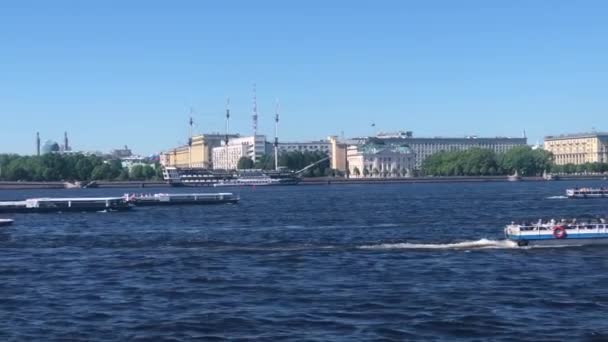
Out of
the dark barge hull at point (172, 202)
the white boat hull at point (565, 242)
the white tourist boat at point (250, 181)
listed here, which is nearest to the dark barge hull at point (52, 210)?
the dark barge hull at point (172, 202)

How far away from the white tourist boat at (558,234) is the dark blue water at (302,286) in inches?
27.2

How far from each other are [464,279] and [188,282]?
8.63m

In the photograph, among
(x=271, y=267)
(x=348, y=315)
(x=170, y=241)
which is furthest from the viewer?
(x=170, y=241)

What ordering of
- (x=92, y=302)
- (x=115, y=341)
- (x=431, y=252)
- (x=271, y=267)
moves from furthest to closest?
(x=431, y=252), (x=271, y=267), (x=92, y=302), (x=115, y=341)

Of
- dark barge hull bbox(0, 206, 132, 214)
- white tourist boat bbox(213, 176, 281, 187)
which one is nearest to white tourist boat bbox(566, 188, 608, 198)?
dark barge hull bbox(0, 206, 132, 214)

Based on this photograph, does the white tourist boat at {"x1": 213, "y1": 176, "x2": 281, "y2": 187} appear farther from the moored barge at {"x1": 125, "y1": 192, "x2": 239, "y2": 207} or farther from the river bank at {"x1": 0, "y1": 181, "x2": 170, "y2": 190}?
the moored barge at {"x1": 125, "y1": 192, "x2": 239, "y2": 207}

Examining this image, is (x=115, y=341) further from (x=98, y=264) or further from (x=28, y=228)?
(x=28, y=228)

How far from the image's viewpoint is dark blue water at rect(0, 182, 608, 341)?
25.2 meters

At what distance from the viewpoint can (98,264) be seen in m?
39.9

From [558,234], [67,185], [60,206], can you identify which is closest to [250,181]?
[67,185]

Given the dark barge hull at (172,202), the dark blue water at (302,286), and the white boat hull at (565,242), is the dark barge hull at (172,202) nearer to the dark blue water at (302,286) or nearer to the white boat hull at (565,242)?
the dark blue water at (302,286)

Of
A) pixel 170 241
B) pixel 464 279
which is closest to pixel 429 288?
pixel 464 279

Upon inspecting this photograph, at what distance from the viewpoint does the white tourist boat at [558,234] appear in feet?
144

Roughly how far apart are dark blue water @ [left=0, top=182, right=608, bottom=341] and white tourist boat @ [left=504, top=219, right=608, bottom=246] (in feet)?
2.27
